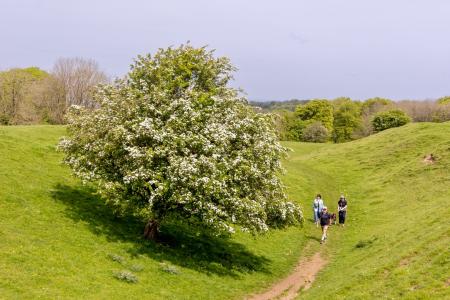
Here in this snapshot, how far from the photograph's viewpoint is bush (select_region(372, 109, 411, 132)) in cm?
12294

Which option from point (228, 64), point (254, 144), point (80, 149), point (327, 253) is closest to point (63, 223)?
point (80, 149)

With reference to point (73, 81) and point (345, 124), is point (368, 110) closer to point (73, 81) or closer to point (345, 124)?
point (345, 124)

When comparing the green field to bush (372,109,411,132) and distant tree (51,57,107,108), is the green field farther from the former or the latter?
bush (372,109,411,132)

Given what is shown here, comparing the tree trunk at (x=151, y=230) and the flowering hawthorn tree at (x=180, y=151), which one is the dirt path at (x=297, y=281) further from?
the tree trunk at (x=151, y=230)

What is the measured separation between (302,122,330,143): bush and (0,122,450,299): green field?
9705 centimetres

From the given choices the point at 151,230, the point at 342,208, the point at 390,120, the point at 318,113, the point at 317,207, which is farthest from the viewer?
the point at 318,113

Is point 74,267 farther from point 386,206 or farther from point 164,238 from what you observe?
point 386,206

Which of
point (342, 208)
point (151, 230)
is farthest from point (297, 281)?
point (342, 208)

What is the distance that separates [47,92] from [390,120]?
3401 inches

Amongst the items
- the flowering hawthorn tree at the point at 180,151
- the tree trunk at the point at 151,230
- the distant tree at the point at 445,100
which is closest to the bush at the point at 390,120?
the distant tree at the point at 445,100

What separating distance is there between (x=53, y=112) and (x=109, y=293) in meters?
78.0

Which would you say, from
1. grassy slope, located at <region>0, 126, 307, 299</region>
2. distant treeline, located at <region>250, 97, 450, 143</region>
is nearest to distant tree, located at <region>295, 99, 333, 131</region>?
distant treeline, located at <region>250, 97, 450, 143</region>

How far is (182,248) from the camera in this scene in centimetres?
3650

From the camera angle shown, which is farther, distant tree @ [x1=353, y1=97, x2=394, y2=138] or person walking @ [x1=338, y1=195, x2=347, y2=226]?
distant tree @ [x1=353, y1=97, x2=394, y2=138]
